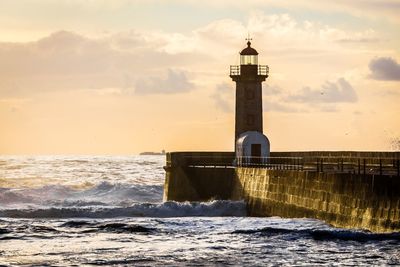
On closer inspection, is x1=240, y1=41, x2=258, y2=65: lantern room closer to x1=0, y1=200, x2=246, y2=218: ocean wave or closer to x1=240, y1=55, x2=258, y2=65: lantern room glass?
x1=240, y1=55, x2=258, y2=65: lantern room glass

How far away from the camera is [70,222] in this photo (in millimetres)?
31453

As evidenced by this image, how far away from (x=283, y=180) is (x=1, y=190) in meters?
27.7

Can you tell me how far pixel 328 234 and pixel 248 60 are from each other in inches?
813

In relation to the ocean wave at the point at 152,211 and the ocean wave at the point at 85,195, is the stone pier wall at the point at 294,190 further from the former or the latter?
the ocean wave at the point at 85,195

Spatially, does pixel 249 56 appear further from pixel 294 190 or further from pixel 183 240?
pixel 183 240

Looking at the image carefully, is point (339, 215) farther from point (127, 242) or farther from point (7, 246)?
point (7, 246)

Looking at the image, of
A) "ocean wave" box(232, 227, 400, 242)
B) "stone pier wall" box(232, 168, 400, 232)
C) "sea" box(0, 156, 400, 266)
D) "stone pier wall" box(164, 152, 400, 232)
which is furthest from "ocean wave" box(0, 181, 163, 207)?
"ocean wave" box(232, 227, 400, 242)

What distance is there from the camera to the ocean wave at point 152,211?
3656cm

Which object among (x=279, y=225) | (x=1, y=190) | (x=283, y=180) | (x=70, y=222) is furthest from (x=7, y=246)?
(x=1, y=190)

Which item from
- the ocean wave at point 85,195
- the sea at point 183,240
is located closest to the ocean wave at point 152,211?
the sea at point 183,240

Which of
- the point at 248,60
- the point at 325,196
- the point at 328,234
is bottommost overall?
the point at 328,234

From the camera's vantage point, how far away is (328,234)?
25.5 m

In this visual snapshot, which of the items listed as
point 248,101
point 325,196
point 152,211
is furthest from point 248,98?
point 325,196

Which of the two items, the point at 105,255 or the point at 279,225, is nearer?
the point at 105,255
